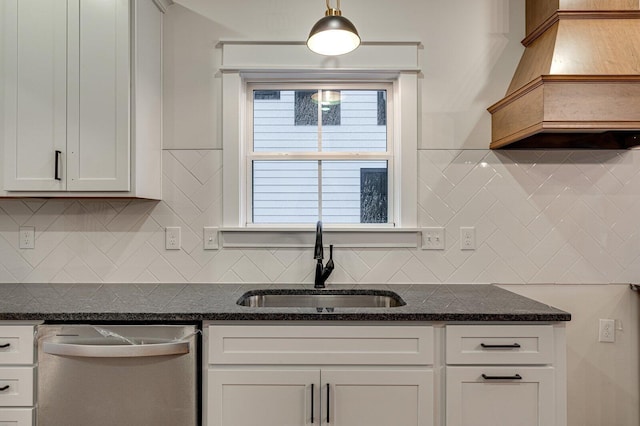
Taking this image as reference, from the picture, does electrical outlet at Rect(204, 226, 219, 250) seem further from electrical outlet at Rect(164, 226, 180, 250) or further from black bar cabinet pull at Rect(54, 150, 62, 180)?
black bar cabinet pull at Rect(54, 150, 62, 180)

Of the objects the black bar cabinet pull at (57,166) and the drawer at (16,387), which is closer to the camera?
the drawer at (16,387)

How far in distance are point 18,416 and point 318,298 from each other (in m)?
1.28

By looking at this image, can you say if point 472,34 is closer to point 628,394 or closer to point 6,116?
point 628,394

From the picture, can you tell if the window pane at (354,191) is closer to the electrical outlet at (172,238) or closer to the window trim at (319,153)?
the window trim at (319,153)

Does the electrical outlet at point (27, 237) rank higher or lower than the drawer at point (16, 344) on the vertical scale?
higher

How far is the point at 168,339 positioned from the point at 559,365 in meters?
1.46

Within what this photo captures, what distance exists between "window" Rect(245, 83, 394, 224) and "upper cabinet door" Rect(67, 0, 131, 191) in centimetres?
70

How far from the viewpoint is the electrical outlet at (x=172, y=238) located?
2.12 metres

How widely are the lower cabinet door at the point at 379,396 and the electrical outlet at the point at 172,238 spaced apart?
3.61 feet

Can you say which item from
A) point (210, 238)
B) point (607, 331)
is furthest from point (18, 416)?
point (607, 331)

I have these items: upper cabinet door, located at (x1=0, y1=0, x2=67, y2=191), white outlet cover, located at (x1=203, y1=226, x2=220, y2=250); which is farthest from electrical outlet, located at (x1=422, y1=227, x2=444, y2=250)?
upper cabinet door, located at (x1=0, y1=0, x2=67, y2=191)

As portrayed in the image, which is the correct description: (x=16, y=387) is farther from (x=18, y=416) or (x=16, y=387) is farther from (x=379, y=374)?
(x=379, y=374)

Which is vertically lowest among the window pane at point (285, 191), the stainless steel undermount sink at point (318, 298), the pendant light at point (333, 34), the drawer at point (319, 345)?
the drawer at point (319, 345)

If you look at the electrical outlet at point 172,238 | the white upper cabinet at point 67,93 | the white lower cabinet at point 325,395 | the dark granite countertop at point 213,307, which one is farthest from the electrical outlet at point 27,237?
the white lower cabinet at point 325,395
